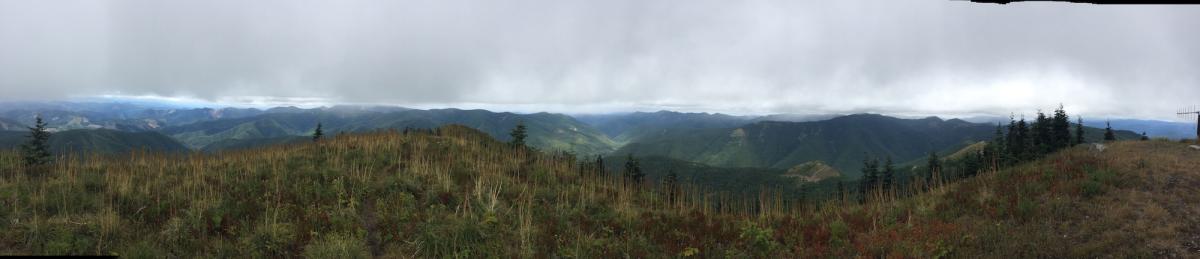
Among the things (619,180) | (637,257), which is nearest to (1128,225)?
(637,257)

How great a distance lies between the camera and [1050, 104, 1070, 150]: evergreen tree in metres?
67.9

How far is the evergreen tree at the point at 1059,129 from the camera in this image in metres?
67.9

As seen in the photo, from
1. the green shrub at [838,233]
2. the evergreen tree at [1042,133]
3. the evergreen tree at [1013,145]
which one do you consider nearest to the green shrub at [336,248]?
the green shrub at [838,233]

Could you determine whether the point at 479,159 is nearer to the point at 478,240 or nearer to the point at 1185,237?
the point at 478,240

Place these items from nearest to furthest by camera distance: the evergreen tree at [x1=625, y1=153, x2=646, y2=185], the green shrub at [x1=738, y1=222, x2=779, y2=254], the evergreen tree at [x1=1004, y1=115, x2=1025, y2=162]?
the green shrub at [x1=738, y1=222, x2=779, y2=254] → the evergreen tree at [x1=625, y1=153, x2=646, y2=185] → the evergreen tree at [x1=1004, y1=115, x2=1025, y2=162]

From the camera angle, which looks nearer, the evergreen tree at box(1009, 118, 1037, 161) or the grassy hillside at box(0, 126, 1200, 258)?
the grassy hillside at box(0, 126, 1200, 258)

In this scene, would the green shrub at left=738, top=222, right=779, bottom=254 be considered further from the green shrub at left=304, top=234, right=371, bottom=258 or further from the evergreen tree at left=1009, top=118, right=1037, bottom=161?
the evergreen tree at left=1009, top=118, right=1037, bottom=161

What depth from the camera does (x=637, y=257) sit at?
29.1 ft

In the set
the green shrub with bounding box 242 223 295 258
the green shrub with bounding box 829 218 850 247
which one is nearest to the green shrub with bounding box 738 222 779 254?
the green shrub with bounding box 829 218 850 247

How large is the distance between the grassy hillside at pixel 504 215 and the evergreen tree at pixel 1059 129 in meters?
70.1

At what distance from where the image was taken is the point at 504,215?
424 inches

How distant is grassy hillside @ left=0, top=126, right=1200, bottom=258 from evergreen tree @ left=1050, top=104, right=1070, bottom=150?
7014 cm

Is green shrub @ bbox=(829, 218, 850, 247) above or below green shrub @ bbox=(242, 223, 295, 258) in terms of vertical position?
below

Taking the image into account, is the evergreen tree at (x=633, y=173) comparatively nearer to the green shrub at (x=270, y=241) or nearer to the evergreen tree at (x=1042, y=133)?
the green shrub at (x=270, y=241)
